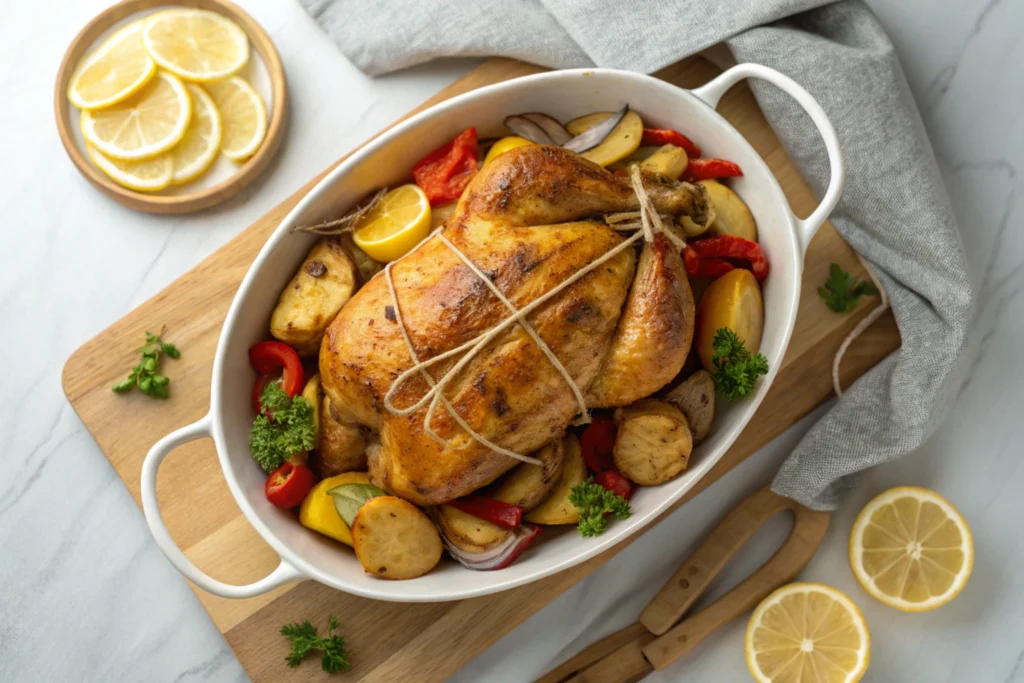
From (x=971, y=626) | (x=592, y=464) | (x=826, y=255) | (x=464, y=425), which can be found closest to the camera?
(x=464, y=425)

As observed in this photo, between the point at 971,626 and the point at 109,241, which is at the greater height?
the point at 109,241

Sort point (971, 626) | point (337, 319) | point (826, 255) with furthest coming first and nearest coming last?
point (971, 626) → point (826, 255) → point (337, 319)

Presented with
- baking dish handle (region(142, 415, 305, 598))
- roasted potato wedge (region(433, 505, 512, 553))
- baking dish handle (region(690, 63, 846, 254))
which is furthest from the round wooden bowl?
baking dish handle (region(690, 63, 846, 254))

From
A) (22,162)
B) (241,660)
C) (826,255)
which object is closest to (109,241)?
(22,162)

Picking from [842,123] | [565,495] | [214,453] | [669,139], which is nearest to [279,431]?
[214,453]

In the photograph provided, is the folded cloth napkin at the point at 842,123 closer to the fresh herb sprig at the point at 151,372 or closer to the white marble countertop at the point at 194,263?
the white marble countertop at the point at 194,263

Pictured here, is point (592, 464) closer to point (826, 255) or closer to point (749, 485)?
point (749, 485)

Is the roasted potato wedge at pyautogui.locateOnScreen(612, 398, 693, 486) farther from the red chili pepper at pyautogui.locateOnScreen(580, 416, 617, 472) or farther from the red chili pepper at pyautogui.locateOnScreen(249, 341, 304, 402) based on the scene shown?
the red chili pepper at pyautogui.locateOnScreen(249, 341, 304, 402)
